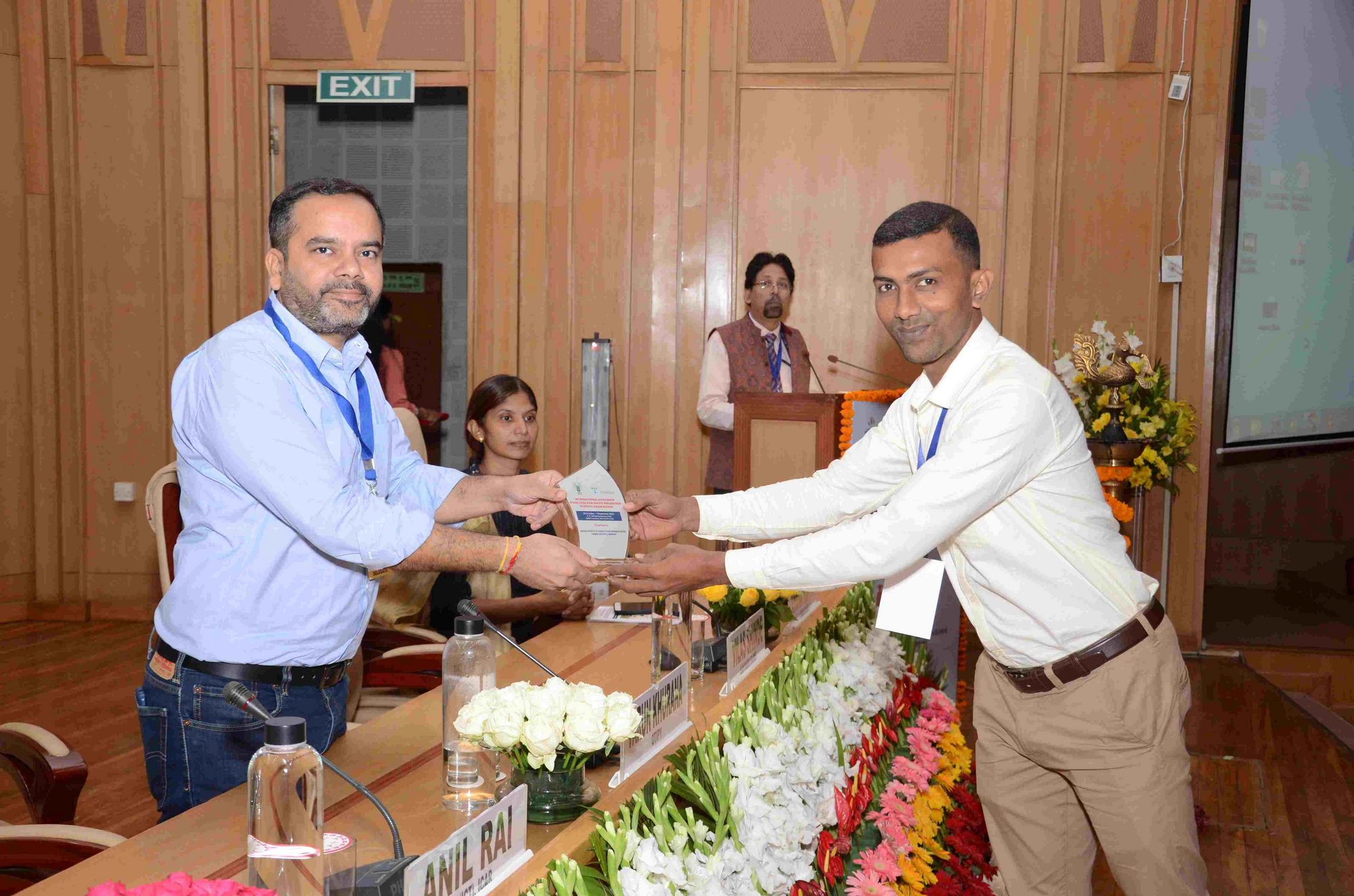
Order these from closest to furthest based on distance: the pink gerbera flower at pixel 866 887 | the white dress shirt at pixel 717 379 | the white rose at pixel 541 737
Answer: the white rose at pixel 541 737 → the pink gerbera flower at pixel 866 887 → the white dress shirt at pixel 717 379

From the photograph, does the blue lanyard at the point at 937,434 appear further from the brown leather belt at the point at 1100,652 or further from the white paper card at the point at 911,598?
the brown leather belt at the point at 1100,652

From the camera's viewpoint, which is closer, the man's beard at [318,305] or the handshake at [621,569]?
the man's beard at [318,305]

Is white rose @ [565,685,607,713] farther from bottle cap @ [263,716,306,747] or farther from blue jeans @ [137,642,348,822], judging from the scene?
blue jeans @ [137,642,348,822]

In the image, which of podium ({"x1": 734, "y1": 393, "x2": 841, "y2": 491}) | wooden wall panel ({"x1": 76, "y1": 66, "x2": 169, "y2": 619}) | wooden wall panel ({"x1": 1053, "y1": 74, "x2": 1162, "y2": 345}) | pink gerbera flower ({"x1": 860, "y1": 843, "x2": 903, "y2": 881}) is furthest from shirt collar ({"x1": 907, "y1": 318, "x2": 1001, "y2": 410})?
wooden wall panel ({"x1": 76, "y1": 66, "x2": 169, "y2": 619})

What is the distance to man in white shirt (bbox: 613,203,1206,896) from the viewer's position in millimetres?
2137

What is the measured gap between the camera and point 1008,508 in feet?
7.22

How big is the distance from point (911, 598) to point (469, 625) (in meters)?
0.98

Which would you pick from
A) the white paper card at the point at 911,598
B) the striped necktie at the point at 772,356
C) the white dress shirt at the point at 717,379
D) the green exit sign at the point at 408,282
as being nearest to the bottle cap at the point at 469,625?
the white paper card at the point at 911,598

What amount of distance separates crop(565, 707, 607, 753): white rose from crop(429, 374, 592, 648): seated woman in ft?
4.90

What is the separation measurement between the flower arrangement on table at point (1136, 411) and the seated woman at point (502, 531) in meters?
3.04

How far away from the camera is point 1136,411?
559 centimetres

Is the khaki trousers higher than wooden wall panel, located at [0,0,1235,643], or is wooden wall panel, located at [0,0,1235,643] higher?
wooden wall panel, located at [0,0,1235,643]

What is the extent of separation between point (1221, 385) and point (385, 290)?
5.75 m

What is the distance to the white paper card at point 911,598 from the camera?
2.29 m
